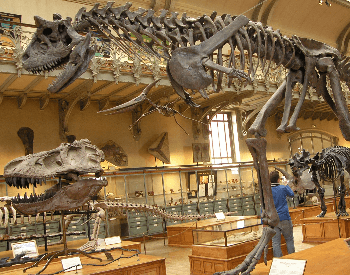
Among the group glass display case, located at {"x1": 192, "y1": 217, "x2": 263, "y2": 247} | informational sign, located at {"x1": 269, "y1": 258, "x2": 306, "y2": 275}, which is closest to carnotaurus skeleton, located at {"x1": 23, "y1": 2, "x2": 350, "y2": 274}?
informational sign, located at {"x1": 269, "y1": 258, "x2": 306, "y2": 275}

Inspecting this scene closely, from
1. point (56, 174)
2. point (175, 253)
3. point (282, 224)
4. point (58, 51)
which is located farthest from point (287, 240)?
point (58, 51)

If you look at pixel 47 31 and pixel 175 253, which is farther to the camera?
pixel 175 253

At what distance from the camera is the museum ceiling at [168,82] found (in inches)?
453

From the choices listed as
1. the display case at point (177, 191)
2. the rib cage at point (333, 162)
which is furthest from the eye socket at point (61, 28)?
the display case at point (177, 191)

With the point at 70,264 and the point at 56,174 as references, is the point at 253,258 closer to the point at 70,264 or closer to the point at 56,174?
the point at 70,264

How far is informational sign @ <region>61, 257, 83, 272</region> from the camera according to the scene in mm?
4729

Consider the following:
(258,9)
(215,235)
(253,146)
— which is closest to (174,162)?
(258,9)

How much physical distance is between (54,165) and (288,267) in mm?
3267

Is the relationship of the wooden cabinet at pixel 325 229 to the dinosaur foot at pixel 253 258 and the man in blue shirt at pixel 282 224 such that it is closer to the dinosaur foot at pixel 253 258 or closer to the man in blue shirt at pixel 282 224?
the man in blue shirt at pixel 282 224

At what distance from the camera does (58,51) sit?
314 centimetres

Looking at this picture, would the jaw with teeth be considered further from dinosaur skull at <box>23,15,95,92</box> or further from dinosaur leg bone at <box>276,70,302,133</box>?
dinosaur leg bone at <box>276,70,302,133</box>

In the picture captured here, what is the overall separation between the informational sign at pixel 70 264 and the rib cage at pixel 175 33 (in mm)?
2804

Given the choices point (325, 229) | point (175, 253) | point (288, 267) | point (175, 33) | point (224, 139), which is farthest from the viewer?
point (224, 139)

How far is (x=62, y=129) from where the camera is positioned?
44.3 feet
